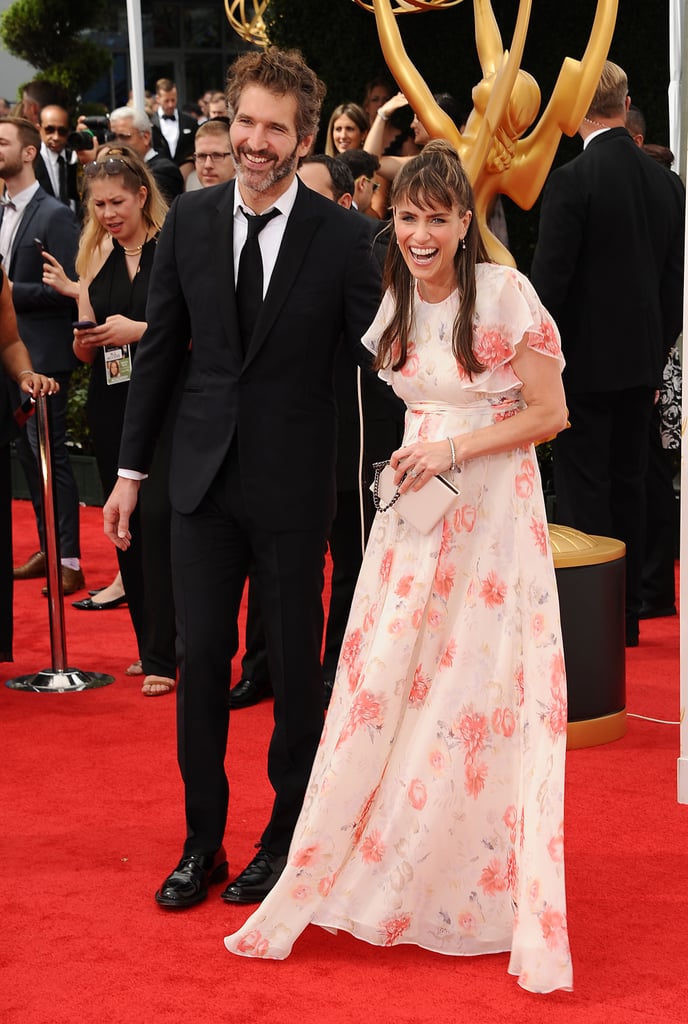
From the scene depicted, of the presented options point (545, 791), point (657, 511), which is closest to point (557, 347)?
point (545, 791)

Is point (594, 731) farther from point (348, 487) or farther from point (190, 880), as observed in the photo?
point (190, 880)

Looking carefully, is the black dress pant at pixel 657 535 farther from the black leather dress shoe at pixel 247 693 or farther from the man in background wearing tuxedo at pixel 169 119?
the man in background wearing tuxedo at pixel 169 119

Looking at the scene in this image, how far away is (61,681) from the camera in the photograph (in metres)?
5.43

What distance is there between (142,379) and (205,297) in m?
0.26

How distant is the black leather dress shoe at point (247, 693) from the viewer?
505 centimetres

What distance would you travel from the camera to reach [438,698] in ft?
10.1

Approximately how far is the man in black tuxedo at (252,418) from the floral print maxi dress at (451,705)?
250mm

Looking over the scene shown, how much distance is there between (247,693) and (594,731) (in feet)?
3.89

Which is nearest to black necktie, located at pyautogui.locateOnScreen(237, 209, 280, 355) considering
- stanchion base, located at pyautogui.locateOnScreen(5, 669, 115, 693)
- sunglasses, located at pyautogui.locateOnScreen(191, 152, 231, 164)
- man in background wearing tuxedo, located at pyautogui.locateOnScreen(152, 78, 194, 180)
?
stanchion base, located at pyautogui.locateOnScreen(5, 669, 115, 693)

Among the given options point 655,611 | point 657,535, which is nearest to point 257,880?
point 655,611

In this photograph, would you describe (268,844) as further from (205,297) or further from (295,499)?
(205,297)

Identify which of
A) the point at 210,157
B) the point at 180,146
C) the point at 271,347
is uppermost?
the point at 180,146

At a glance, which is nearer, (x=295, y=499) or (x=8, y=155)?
(x=295, y=499)

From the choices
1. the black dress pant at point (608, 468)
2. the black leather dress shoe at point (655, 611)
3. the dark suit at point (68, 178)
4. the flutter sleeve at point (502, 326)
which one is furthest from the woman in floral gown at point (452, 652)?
the dark suit at point (68, 178)
